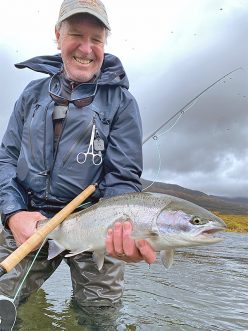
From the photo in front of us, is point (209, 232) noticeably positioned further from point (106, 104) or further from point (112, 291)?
point (106, 104)

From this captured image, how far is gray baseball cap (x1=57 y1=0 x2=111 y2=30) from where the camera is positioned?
4559mm

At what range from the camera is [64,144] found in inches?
187

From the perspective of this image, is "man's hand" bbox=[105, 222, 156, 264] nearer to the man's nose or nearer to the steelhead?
the steelhead

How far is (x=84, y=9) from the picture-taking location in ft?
14.9

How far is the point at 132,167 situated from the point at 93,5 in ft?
5.81

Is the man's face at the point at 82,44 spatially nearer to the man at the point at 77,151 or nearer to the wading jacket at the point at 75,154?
the man at the point at 77,151

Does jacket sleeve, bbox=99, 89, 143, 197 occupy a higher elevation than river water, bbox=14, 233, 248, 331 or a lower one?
higher

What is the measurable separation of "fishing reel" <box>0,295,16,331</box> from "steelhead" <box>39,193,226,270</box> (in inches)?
32.7

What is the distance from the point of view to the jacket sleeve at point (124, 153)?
4676mm

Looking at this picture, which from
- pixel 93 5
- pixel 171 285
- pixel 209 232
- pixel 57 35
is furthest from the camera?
pixel 171 285

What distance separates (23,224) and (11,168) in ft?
3.06

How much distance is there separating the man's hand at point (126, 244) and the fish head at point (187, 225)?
21 centimetres

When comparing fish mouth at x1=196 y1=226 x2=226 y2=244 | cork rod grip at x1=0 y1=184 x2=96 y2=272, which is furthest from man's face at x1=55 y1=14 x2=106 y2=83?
fish mouth at x1=196 y1=226 x2=226 y2=244

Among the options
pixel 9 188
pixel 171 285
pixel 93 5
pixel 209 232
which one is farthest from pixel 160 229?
pixel 171 285
